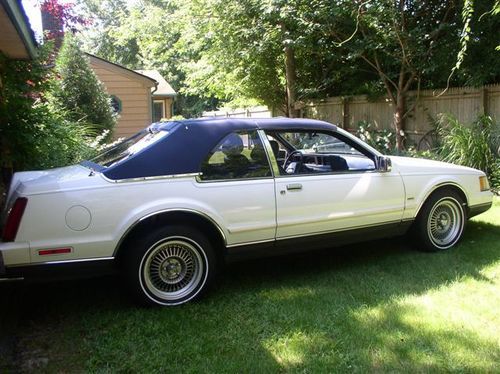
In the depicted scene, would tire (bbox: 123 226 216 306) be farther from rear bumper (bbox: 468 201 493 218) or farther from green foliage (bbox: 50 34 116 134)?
green foliage (bbox: 50 34 116 134)

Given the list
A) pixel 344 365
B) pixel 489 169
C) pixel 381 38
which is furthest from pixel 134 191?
pixel 381 38

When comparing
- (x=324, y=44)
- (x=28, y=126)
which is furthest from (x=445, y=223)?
(x=324, y=44)

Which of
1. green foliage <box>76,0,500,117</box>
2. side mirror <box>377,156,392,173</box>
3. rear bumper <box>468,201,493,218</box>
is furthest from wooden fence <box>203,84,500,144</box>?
rear bumper <box>468,201,493,218</box>

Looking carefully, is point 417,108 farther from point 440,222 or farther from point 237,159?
point 237,159

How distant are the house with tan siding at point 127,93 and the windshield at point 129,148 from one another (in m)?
14.7

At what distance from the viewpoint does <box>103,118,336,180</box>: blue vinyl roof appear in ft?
13.2

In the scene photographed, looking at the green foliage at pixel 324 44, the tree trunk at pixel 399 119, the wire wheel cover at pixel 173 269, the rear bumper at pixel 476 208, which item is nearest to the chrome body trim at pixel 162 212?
the wire wheel cover at pixel 173 269

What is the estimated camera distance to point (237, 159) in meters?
4.44

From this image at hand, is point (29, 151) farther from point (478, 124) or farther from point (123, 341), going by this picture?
point (478, 124)

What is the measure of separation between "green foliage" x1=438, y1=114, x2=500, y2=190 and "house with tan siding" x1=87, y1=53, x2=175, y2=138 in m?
12.8

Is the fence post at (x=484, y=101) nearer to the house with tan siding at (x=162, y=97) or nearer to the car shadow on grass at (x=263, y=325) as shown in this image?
the car shadow on grass at (x=263, y=325)

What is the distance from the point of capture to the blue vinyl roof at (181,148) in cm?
402

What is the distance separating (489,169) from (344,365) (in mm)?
6898

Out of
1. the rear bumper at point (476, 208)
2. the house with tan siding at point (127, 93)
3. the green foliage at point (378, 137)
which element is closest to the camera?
the rear bumper at point (476, 208)
